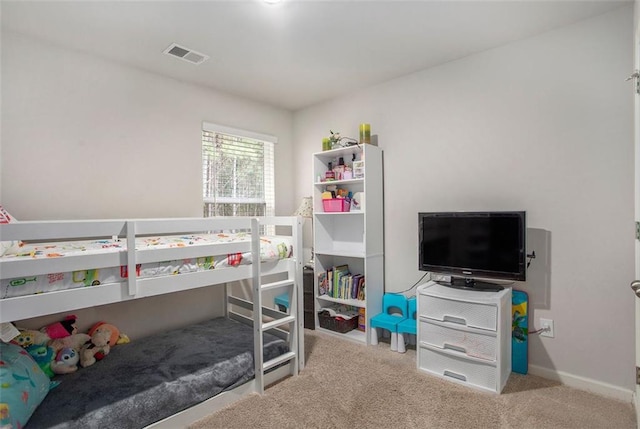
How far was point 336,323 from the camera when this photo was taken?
10.5 ft

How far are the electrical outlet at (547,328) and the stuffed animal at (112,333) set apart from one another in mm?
3008

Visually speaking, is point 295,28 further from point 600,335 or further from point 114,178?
point 600,335

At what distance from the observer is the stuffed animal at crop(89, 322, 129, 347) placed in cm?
240

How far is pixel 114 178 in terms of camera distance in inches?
105

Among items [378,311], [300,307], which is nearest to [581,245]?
[378,311]

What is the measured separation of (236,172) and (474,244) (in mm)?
2331

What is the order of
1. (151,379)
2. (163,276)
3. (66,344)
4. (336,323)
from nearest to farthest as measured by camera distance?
(163,276)
(151,379)
(66,344)
(336,323)

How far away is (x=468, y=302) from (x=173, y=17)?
8.59ft

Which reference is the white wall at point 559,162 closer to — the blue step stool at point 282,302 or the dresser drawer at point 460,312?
the dresser drawer at point 460,312

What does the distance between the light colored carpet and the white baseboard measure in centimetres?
5

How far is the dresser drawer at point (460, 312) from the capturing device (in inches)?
87.8

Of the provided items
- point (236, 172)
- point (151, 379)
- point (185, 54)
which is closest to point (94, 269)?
point (151, 379)

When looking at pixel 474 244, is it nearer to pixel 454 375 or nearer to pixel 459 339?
pixel 459 339

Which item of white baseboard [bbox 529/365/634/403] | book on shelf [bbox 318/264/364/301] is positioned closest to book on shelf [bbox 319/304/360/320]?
Result: book on shelf [bbox 318/264/364/301]
